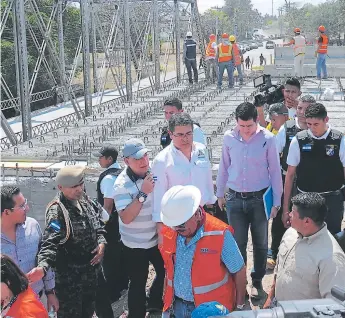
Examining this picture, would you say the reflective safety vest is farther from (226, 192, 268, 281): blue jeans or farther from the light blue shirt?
the light blue shirt

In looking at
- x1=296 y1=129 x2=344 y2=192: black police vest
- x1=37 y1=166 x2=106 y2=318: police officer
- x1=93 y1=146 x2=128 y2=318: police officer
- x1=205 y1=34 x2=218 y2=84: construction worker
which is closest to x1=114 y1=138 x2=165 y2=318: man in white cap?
x1=37 y1=166 x2=106 y2=318: police officer

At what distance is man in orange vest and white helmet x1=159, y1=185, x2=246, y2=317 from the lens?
8.85ft

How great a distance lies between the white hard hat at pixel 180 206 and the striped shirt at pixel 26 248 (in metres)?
0.92

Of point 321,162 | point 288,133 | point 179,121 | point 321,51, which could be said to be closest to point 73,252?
point 179,121

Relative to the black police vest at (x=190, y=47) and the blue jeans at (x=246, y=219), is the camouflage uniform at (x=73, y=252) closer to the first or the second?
the blue jeans at (x=246, y=219)

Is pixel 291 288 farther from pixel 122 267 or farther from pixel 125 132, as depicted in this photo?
pixel 125 132

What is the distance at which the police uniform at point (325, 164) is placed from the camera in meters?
3.91

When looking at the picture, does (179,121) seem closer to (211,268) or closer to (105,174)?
(105,174)

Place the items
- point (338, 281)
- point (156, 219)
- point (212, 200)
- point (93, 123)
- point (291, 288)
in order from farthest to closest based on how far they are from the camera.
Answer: point (93, 123) → point (212, 200) → point (156, 219) → point (291, 288) → point (338, 281)

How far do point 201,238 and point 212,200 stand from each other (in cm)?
120

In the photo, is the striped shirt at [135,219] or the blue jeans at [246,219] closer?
the striped shirt at [135,219]

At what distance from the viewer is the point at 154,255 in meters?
3.83

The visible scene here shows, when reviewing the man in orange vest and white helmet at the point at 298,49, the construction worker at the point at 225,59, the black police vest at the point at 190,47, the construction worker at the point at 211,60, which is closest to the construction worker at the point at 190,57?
the black police vest at the point at 190,47

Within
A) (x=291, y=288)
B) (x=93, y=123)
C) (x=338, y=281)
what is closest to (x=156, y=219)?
(x=291, y=288)
